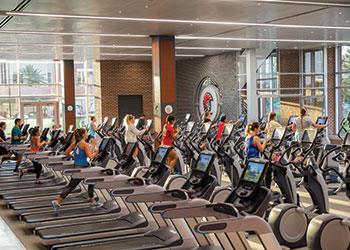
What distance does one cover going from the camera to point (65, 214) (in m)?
8.02

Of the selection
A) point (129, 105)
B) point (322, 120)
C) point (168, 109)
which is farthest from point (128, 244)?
point (129, 105)

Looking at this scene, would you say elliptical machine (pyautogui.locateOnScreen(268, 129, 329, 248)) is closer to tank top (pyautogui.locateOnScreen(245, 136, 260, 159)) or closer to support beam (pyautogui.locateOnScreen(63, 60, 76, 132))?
tank top (pyautogui.locateOnScreen(245, 136, 260, 159))

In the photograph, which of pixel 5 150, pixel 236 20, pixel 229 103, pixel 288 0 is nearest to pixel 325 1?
pixel 288 0

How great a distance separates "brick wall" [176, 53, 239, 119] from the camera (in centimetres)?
2177

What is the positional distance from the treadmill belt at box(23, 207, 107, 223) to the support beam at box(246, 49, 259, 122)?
12648 mm

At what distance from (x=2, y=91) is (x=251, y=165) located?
1887 centimetres

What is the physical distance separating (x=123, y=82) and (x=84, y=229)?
1772 cm

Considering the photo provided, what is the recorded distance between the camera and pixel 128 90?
24531mm

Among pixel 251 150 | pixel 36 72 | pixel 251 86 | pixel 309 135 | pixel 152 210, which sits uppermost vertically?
pixel 36 72

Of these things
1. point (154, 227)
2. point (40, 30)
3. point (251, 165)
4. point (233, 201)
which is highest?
point (40, 30)

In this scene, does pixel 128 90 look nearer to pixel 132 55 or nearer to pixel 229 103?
pixel 132 55

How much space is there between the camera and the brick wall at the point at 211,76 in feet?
71.4

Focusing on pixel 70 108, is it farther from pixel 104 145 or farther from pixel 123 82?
pixel 104 145

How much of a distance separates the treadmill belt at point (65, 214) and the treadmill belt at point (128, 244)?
1600 millimetres
